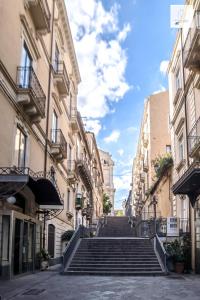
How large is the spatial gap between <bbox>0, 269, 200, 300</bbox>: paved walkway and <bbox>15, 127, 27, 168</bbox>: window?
4.20 meters

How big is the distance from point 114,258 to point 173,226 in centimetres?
360

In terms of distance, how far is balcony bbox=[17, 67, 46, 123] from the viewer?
14594mm

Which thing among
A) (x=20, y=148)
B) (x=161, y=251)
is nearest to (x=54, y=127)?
(x=20, y=148)

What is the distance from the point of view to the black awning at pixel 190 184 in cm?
1443

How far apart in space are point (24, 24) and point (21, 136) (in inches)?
167

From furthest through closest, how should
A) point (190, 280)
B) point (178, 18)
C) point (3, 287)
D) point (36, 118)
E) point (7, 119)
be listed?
point (178, 18) → point (36, 118) → point (190, 280) → point (7, 119) → point (3, 287)

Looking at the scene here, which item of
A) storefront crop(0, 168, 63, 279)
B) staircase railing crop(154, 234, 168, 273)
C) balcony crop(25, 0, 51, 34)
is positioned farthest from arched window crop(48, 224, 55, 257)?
balcony crop(25, 0, 51, 34)

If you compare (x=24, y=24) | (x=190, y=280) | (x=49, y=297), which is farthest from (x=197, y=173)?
(x=24, y=24)

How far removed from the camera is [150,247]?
71.6 feet

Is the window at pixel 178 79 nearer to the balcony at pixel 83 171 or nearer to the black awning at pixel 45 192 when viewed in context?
the black awning at pixel 45 192

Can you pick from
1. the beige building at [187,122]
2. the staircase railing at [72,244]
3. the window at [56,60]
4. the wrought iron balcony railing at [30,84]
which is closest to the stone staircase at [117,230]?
the staircase railing at [72,244]

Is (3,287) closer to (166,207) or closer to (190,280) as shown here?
(190,280)

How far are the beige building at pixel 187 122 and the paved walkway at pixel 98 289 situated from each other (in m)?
3.61

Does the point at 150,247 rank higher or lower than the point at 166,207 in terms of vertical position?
lower
